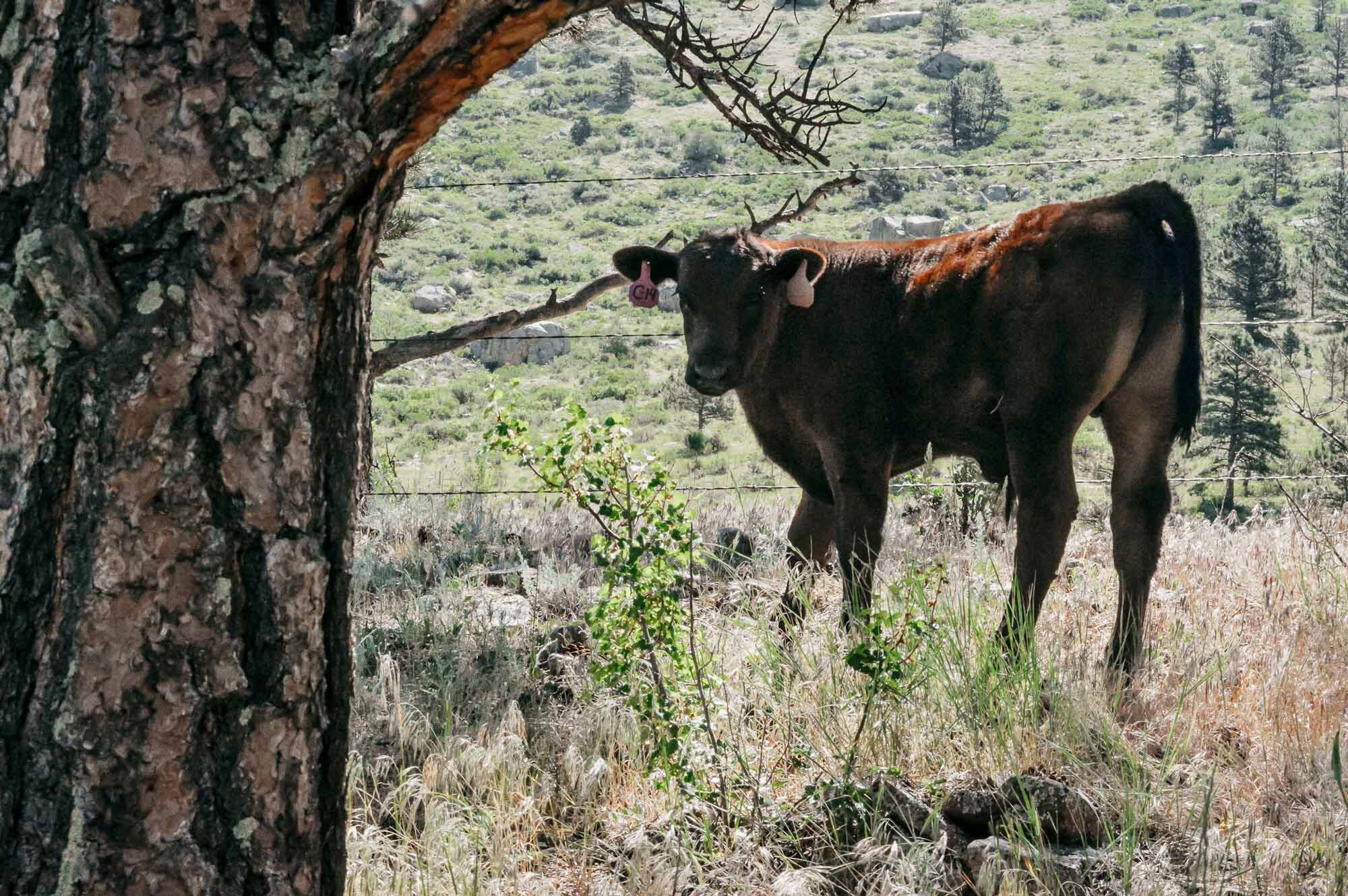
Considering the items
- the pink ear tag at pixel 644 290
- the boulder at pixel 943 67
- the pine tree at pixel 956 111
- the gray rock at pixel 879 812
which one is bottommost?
the gray rock at pixel 879 812

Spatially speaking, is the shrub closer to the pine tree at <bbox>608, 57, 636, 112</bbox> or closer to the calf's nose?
the pine tree at <bbox>608, 57, 636, 112</bbox>

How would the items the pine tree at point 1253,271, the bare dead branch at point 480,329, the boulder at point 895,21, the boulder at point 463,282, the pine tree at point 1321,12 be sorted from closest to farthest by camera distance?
the bare dead branch at point 480,329, the pine tree at point 1253,271, the boulder at point 463,282, the pine tree at point 1321,12, the boulder at point 895,21

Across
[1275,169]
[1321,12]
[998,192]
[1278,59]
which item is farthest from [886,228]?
[1321,12]

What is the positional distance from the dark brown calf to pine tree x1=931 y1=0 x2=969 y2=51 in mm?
59482

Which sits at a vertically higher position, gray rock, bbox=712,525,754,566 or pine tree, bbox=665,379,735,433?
gray rock, bbox=712,525,754,566

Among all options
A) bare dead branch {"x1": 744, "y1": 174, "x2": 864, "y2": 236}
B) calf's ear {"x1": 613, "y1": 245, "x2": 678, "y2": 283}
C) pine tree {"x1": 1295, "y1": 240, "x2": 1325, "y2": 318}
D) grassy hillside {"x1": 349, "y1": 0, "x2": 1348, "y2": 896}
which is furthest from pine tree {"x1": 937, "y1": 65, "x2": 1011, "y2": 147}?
calf's ear {"x1": 613, "y1": 245, "x2": 678, "y2": 283}

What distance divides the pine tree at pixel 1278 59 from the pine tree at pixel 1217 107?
152cm

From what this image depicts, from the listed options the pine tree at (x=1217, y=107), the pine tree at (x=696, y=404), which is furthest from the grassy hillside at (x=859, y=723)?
the pine tree at (x=1217, y=107)

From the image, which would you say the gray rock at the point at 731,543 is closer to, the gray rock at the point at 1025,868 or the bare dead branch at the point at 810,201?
the bare dead branch at the point at 810,201

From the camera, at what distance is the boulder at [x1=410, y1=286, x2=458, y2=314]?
122 ft

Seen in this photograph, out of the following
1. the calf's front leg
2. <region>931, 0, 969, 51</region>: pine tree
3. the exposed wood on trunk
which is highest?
<region>931, 0, 969, 51</region>: pine tree

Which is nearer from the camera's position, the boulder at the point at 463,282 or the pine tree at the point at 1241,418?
the pine tree at the point at 1241,418

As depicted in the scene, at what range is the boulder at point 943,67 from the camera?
5819 centimetres

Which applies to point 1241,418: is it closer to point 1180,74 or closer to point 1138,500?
point 1138,500
